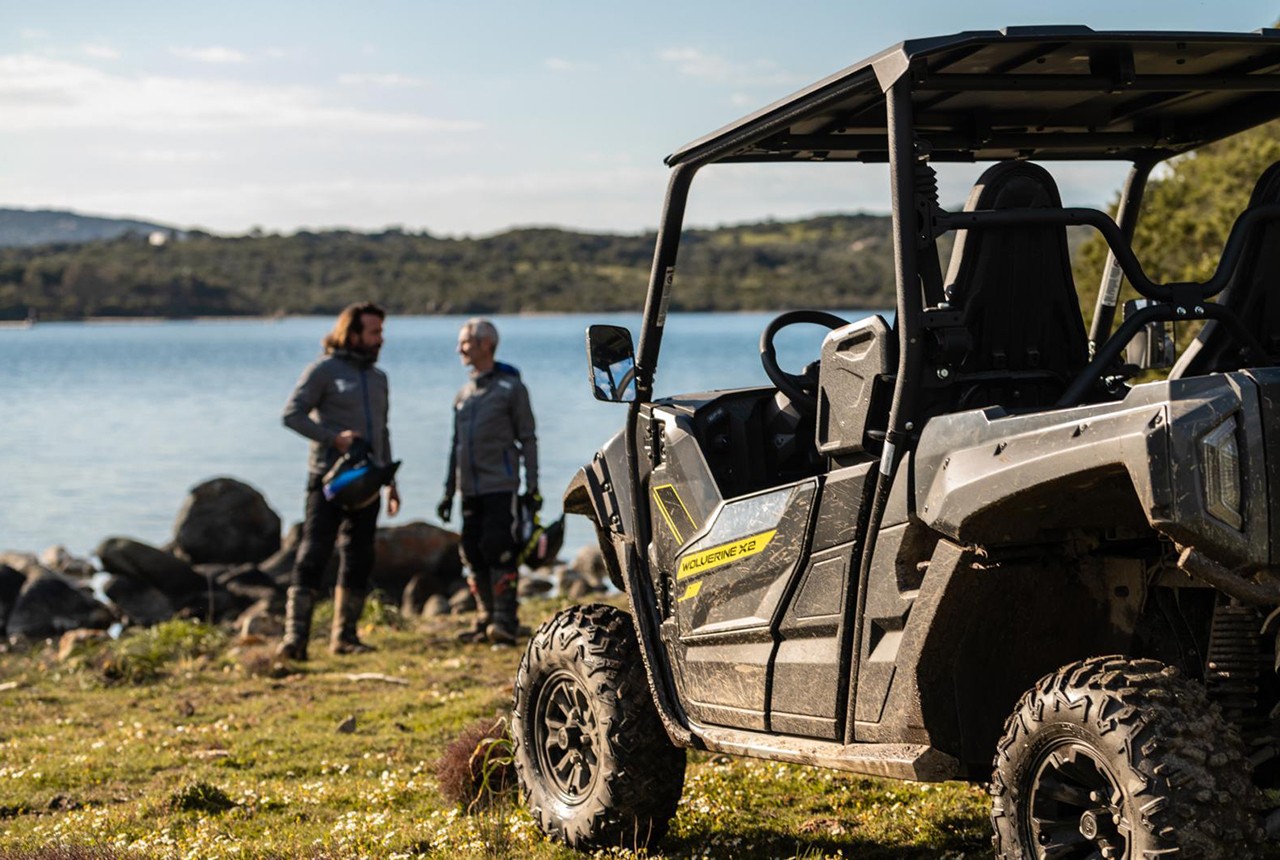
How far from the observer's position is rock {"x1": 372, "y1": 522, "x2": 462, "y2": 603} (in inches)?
741

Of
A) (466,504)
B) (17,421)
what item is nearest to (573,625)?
(466,504)

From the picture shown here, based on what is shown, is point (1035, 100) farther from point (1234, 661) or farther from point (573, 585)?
point (573, 585)

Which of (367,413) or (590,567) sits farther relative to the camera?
(590,567)

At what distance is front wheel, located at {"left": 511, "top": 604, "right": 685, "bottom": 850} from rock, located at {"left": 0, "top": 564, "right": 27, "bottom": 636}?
13918 mm

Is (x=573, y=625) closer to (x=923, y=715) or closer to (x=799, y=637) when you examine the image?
(x=799, y=637)

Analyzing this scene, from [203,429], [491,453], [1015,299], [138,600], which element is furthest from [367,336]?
[203,429]

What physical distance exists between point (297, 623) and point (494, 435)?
1.95 metres

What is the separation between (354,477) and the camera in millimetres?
11422

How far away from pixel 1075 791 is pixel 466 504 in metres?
8.21

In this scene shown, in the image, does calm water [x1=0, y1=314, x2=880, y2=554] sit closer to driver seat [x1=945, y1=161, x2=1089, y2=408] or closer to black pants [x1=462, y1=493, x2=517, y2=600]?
driver seat [x1=945, y1=161, x2=1089, y2=408]

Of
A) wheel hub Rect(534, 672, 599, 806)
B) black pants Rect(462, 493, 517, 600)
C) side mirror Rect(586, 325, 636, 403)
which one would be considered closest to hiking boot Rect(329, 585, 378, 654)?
black pants Rect(462, 493, 517, 600)

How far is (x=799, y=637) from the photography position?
5129 mm

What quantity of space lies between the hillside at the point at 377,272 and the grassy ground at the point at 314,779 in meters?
87.4

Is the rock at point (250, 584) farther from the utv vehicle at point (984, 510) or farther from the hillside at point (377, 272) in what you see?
the hillside at point (377, 272)
